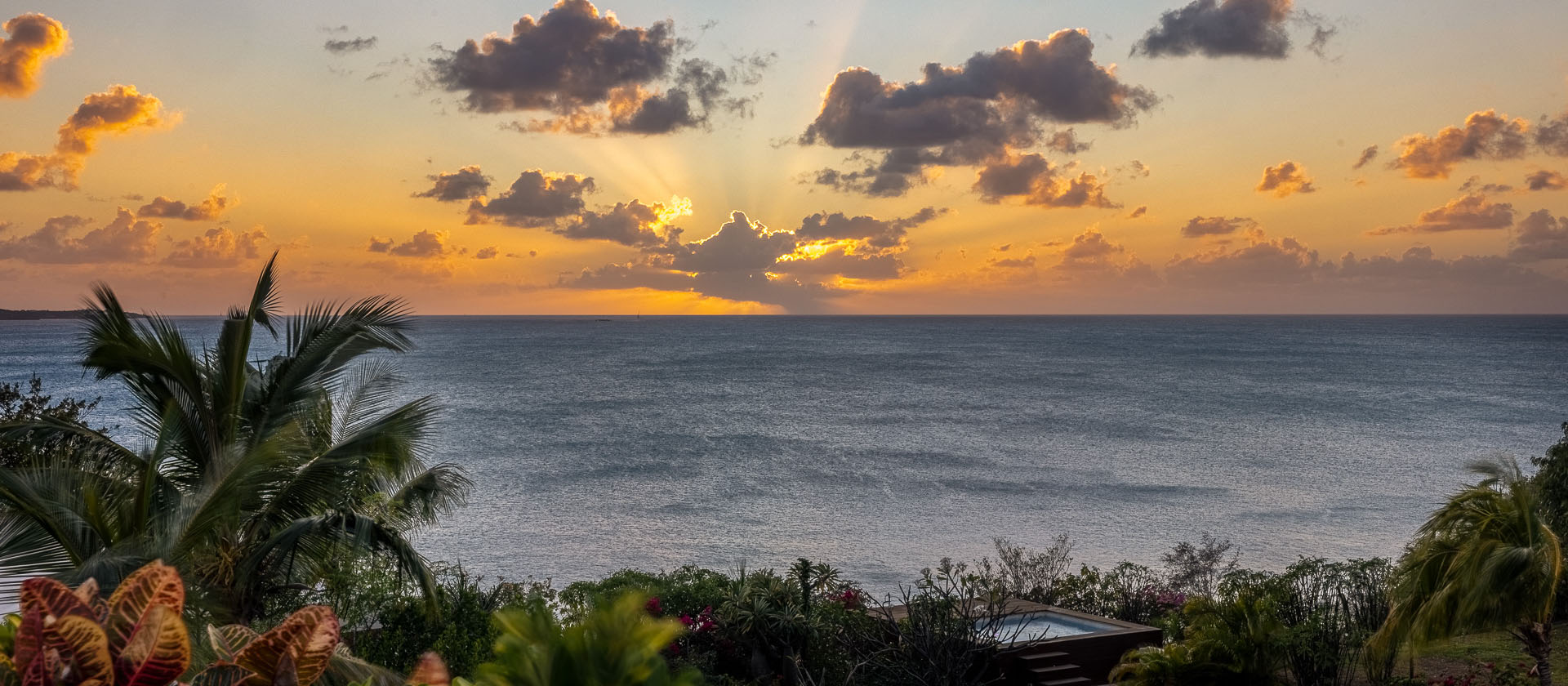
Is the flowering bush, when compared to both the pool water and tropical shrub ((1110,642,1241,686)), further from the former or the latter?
the pool water

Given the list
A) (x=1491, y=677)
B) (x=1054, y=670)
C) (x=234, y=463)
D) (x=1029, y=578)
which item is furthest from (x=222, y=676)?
(x=1029, y=578)

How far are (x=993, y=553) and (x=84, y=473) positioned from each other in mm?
30990

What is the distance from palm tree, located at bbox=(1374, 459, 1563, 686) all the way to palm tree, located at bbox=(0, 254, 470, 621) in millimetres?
11154

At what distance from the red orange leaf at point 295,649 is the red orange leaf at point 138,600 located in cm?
13

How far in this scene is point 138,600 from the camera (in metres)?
1.79

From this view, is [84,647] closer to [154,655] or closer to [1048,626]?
[154,655]

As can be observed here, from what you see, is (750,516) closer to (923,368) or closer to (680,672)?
(680,672)

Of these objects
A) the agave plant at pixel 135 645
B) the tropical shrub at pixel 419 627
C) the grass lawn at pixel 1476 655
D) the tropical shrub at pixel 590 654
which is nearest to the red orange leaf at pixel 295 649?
the agave plant at pixel 135 645

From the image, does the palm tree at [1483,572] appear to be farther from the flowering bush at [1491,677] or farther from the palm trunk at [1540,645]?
the flowering bush at [1491,677]

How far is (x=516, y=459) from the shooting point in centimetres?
5875

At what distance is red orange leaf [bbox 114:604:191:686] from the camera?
1.62 metres

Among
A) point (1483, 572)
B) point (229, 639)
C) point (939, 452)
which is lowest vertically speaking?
point (939, 452)

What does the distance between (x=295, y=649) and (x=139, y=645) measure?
210 mm

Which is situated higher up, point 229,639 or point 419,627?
point 229,639
